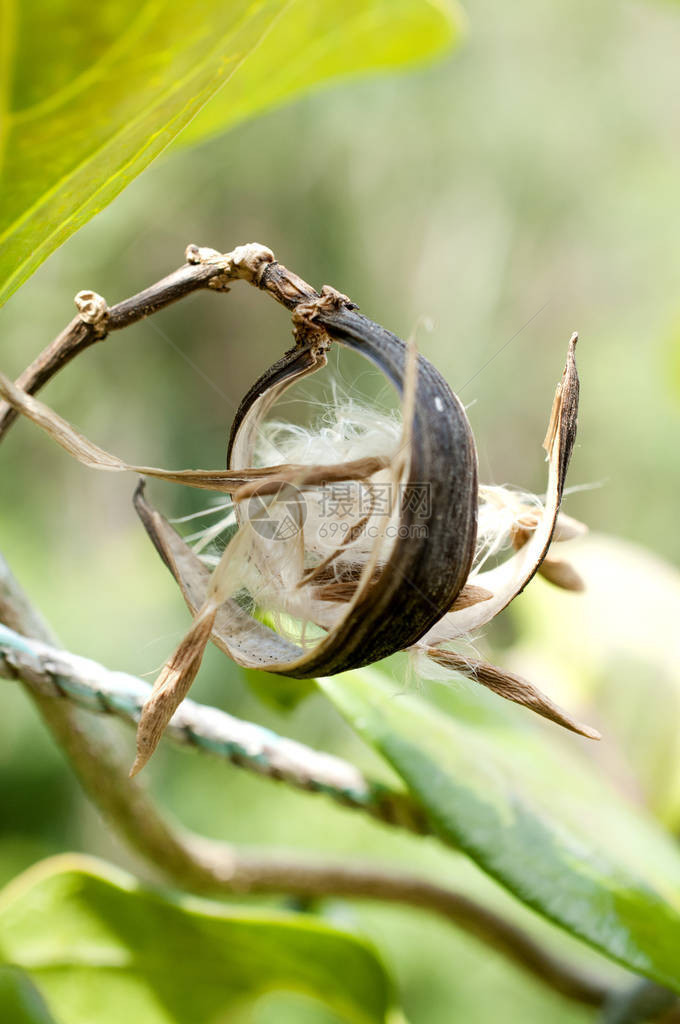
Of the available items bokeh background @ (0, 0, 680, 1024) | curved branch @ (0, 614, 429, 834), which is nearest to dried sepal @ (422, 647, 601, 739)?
curved branch @ (0, 614, 429, 834)

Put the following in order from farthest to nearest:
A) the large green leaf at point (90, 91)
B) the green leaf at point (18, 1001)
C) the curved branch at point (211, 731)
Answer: the green leaf at point (18, 1001) < the curved branch at point (211, 731) < the large green leaf at point (90, 91)

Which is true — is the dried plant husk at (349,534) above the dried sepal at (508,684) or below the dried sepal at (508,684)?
above

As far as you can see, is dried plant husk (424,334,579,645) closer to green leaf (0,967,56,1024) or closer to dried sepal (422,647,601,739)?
→ dried sepal (422,647,601,739)

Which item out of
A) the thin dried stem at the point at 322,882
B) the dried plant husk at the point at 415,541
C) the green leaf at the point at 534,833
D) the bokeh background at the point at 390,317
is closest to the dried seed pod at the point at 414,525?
the dried plant husk at the point at 415,541

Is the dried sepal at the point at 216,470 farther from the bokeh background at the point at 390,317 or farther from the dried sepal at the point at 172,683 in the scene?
the bokeh background at the point at 390,317

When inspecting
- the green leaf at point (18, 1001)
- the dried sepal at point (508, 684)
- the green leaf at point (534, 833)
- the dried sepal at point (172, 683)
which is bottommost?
the green leaf at point (18, 1001)

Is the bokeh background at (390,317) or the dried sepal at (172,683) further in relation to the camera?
the bokeh background at (390,317)

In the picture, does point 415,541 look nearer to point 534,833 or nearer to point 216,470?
point 216,470
